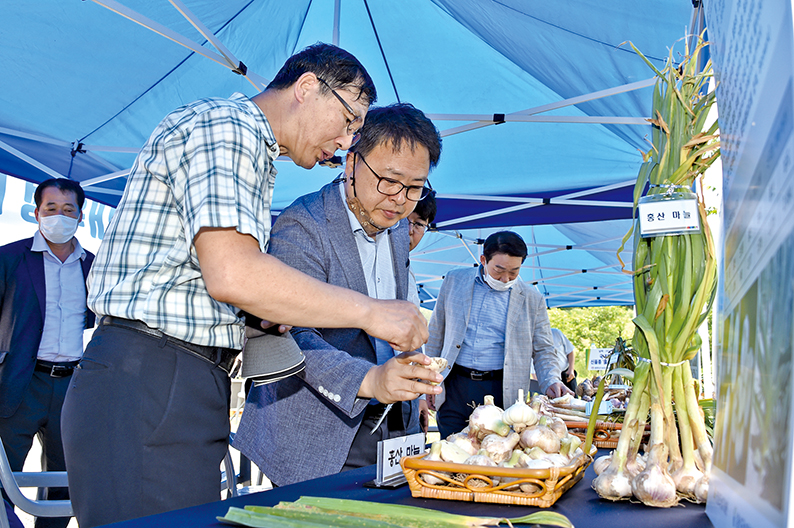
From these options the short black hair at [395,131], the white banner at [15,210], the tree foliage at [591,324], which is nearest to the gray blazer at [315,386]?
the short black hair at [395,131]

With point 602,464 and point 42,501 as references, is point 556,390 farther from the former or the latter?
point 42,501

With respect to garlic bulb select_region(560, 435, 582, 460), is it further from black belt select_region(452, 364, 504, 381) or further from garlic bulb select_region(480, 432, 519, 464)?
black belt select_region(452, 364, 504, 381)

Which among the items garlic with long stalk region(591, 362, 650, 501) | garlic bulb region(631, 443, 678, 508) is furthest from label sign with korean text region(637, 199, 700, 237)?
garlic bulb region(631, 443, 678, 508)

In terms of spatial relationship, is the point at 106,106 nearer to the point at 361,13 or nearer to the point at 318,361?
the point at 361,13

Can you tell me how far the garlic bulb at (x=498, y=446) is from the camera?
1192 mm

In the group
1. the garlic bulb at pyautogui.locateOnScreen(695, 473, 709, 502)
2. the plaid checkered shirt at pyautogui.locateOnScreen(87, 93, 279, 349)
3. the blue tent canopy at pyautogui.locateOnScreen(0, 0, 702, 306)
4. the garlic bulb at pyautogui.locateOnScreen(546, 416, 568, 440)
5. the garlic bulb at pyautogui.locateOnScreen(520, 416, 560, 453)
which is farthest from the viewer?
the blue tent canopy at pyautogui.locateOnScreen(0, 0, 702, 306)

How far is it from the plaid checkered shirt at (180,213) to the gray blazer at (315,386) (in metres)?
0.34

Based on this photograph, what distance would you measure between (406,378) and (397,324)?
0.58 feet

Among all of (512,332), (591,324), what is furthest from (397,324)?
(591,324)

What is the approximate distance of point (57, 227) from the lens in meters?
3.41

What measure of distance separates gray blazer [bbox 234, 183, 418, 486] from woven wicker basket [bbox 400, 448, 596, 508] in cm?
44

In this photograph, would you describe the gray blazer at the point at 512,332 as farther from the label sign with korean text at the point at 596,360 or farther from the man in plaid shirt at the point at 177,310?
the man in plaid shirt at the point at 177,310

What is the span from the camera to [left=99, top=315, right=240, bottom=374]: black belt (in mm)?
1217

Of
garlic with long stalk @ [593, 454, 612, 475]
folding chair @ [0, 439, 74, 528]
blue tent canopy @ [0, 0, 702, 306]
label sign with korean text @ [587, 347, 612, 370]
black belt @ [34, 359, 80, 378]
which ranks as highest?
blue tent canopy @ [0, 0, 702, 306]
